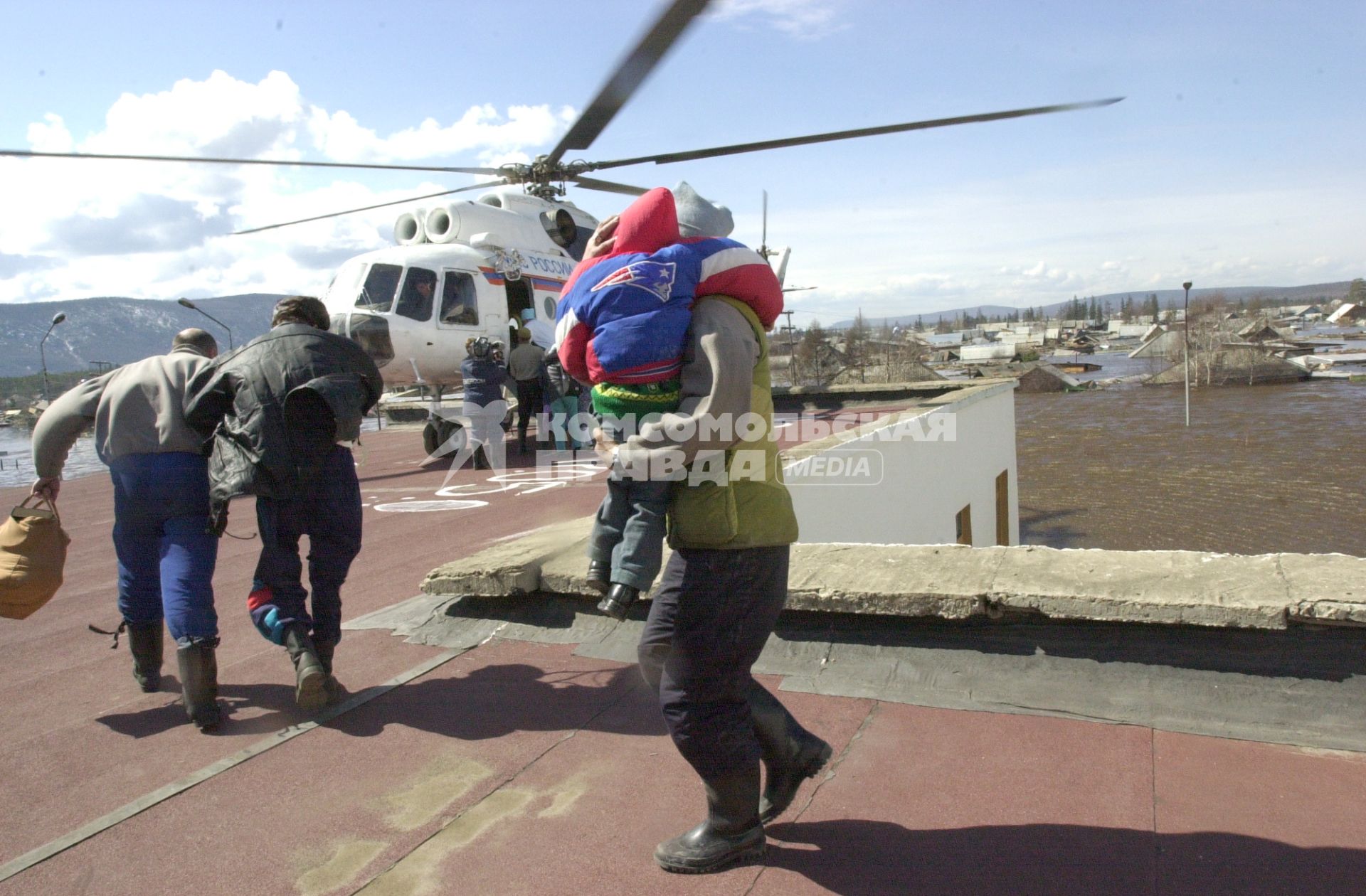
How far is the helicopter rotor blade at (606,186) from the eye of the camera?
13.0 meters

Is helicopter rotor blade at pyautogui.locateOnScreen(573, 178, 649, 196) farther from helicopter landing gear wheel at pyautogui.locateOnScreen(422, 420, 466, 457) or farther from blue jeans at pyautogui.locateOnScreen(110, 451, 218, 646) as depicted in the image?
blue jeans at pyautogui.locateOnScreen(110, 451, 218, 646)

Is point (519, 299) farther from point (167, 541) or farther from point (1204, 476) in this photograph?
point (1204, 476)

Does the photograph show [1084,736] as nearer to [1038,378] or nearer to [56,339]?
[1038,378]

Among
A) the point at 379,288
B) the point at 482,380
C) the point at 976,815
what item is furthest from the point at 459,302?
the point at 976,815

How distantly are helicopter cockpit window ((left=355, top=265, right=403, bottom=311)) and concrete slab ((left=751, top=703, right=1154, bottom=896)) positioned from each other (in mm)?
9751

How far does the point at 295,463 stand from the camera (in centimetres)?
331

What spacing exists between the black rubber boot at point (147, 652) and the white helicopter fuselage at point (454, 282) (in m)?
7.35

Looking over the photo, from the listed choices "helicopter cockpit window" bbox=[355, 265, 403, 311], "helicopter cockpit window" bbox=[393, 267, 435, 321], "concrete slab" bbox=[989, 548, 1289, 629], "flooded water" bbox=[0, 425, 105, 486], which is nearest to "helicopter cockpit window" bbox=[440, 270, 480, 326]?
"helicopter cockpit window" bbox=[393, 267, 435, 321]

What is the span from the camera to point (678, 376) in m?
2.28

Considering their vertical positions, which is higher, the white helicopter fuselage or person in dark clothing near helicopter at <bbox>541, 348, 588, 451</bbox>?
the white helicopter fuselage

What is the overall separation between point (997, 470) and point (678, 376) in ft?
43.4

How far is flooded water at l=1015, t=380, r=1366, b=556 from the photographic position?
1759cm

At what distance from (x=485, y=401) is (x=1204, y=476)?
1943 cm

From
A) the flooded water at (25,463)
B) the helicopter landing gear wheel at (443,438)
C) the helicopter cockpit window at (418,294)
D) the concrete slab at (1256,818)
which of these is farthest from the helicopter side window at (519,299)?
the concrete slab at (1256,818)
